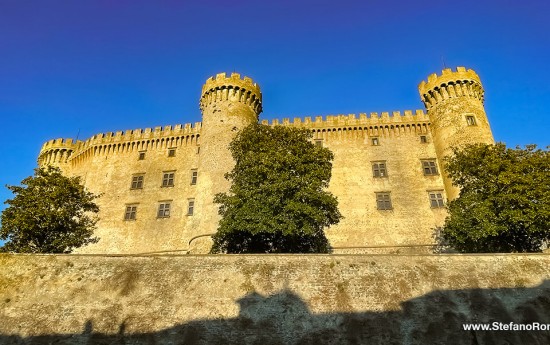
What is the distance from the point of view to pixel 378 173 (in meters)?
35.6

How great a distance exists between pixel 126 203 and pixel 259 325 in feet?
81.7

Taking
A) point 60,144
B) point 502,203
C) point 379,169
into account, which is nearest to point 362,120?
point 379,169

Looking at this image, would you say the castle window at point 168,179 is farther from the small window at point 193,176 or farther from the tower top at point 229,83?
the tower top at point 229,83

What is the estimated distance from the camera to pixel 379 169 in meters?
35.8

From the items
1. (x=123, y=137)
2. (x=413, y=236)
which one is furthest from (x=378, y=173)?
(x=123, y=137)

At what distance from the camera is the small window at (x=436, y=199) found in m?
33.1

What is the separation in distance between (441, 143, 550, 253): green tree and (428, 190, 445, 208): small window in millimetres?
7782

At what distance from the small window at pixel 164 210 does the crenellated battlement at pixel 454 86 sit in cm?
2574

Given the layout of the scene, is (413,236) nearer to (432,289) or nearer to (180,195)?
(432,289)

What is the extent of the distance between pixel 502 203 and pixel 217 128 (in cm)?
2227

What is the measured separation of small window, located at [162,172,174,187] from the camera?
37312mm

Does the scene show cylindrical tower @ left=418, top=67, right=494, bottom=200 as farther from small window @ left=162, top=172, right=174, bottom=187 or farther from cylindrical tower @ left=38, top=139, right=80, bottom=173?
cylindrical tower @ left=38, top=139, right=80, bottom=173

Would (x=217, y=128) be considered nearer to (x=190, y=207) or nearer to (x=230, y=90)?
(x=230, y=90)

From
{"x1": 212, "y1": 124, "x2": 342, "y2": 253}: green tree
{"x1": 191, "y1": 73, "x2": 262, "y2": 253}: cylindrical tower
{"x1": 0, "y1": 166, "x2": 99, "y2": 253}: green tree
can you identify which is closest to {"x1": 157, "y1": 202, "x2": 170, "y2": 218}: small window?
{"x1": 191, "y1": 73, "x2": 262, "y2": 253}: cylindrical tower
